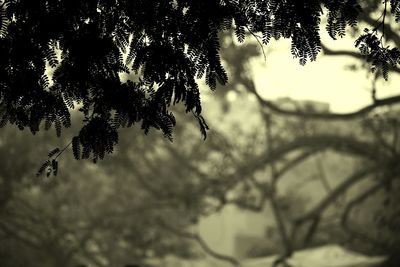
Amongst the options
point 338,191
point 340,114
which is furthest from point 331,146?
point 340,114

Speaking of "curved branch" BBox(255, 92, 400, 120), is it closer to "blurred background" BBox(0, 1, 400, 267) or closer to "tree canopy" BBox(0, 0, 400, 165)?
"blurred background" BBox(0, 1, 400, 267)

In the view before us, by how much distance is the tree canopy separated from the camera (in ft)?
11.3

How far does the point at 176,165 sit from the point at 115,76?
584 inches

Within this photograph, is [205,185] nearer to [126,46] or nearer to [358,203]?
[358,203]

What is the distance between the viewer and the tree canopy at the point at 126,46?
11.3 feet

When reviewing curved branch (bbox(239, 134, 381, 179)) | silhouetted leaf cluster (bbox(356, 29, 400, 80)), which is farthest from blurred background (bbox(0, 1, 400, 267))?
silhouetted leaf cluster (bbox(356, 29, 400, 80))

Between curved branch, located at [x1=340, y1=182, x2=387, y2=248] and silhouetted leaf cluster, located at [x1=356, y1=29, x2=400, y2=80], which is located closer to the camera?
silhouetted leaf cluster, located at [x1=356, y1=29, x2=400, y2=80]

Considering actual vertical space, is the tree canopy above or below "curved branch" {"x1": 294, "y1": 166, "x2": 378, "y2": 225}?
below

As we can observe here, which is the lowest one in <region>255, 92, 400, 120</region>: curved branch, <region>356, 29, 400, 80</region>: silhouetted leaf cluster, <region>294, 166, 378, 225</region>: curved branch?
<region>356, 29, 400, 80</region>: silhouetted leaf cluster

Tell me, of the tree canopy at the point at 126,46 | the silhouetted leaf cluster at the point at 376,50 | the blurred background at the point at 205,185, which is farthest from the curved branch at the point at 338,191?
the tree canopy at the point at 126,46

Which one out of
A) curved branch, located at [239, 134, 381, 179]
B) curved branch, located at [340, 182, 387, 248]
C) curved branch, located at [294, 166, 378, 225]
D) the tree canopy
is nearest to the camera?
the tree canopy

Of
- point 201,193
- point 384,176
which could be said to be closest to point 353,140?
point 384,176

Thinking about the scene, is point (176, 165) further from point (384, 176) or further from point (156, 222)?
point (384, 176)

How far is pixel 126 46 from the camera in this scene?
3787mm
